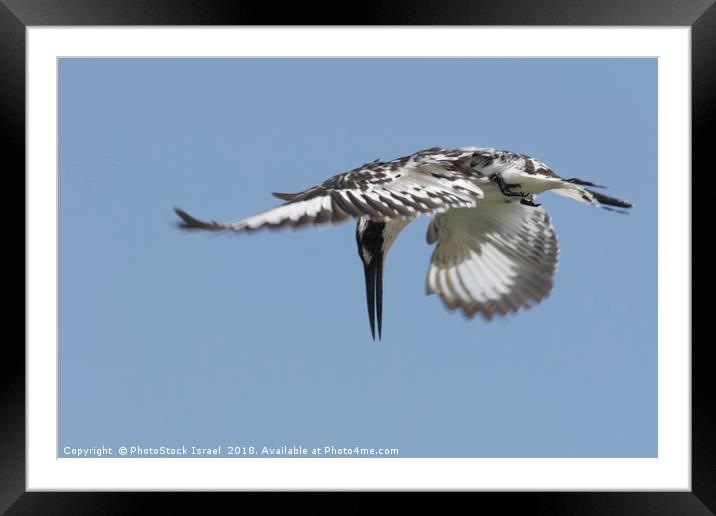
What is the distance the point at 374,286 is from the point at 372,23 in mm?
1692

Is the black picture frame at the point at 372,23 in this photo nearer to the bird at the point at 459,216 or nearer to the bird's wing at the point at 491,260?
the bird at the point at 459,216

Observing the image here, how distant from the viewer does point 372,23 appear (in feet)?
13.1

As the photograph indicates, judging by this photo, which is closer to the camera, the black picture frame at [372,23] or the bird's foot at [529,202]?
the black picture frame at [372,23]

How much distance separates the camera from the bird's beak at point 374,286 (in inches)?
200

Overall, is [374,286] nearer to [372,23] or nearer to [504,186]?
[504,186]

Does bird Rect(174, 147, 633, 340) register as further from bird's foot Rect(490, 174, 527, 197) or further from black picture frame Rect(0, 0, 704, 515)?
black picture frame Rect(0, 0, 704, 515)

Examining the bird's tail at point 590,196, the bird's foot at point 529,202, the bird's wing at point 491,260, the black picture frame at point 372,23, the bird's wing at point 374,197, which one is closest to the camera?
the bird's wing at point 374,197

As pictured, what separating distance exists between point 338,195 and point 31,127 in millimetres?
1491

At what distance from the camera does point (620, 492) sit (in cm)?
406

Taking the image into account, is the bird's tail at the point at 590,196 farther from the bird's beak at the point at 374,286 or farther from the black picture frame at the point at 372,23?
the bird's beak at the point at 374,286

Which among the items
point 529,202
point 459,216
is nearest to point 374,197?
point 529,202

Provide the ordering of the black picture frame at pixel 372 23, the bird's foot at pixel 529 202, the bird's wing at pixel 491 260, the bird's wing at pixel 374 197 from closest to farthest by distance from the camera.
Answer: the bird's wing at pixel 374 197 → the black picture frame at pixel 372 23 → the bird's foot at pixel 529 202 → the bird's wing at pixel 491 260

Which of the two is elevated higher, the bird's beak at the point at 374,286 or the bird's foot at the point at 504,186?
the bird's foot at the point at 504,186

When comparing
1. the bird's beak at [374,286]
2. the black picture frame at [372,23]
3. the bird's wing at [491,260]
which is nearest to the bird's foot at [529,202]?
the bird's wing at [491,260]
